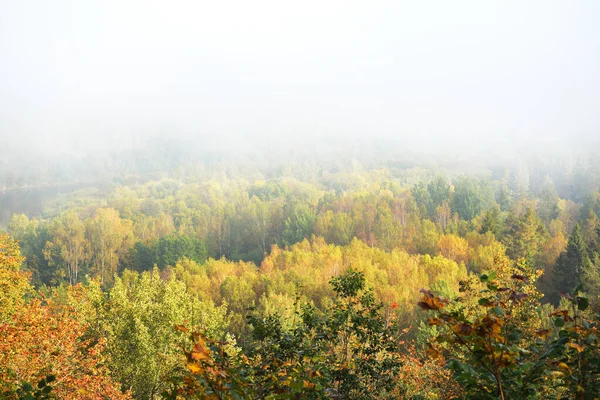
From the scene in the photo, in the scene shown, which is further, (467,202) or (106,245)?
(467,202)

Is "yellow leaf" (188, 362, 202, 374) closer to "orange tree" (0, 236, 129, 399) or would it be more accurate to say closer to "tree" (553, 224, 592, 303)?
"orange tree" (0, 236, 129, 399)

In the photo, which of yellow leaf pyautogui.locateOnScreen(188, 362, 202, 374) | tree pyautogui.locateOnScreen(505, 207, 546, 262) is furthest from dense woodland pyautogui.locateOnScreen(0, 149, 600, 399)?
tree pyautogui.locateOnScreen(505, 207, 546, 262)

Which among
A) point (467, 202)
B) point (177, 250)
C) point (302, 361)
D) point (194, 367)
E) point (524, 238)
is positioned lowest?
point (177, 250)

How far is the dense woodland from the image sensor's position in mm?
3898

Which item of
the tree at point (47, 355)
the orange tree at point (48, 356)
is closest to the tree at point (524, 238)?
the orange tree at point (48, 356)

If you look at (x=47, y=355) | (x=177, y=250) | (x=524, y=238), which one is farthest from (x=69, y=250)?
(x=524, y=238)

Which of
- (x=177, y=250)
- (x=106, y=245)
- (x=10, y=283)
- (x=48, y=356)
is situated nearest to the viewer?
(x=48, y=356)

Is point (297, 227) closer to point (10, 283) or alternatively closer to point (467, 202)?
point (467, 202)

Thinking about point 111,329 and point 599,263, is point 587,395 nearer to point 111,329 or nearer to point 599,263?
point 111,329

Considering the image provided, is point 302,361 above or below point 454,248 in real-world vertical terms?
above

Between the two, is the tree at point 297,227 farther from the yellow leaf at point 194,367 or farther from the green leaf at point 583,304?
the green leaf at point 583,304

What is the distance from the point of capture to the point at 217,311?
83.9 feet

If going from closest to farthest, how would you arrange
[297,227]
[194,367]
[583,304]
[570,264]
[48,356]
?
[583,304]
[194,367]
[48,356]
[570,264]
[297,227]

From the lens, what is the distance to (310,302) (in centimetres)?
1766
